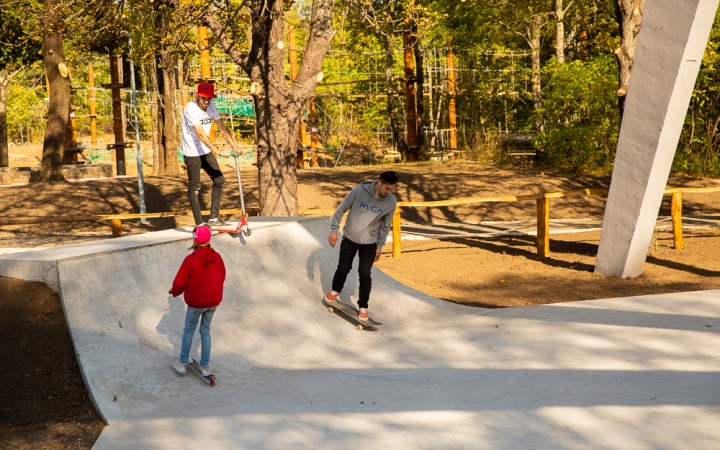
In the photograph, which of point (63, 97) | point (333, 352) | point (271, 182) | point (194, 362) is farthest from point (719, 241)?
point (63, 97)

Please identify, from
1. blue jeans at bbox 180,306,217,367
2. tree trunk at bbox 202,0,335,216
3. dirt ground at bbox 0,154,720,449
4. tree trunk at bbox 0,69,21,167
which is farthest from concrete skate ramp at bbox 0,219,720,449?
tree trunk at bbox 0,69,21,167

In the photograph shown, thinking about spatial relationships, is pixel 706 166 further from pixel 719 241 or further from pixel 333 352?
pixel 333 352

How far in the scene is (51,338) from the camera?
6391 mm

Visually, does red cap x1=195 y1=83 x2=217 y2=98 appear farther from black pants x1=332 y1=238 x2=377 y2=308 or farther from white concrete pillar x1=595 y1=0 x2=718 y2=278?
white concrete pillar x1=595 y1=0 x2=718 y2=278

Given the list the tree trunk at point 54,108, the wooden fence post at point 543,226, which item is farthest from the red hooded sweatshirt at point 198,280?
the tree trunk at point 54,108

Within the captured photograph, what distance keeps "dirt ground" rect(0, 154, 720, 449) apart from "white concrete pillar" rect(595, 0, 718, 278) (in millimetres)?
928

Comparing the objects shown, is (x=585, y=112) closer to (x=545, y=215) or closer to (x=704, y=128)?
(x=704, y=128)

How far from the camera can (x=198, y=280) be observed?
6.21 meters

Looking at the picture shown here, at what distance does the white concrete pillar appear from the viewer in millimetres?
9523

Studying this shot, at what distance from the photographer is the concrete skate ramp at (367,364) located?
524 centimetres

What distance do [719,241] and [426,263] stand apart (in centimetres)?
548

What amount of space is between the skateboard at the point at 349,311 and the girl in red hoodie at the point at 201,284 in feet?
7.89

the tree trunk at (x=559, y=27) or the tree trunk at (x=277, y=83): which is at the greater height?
the tree trunk at (x=559, y=27)

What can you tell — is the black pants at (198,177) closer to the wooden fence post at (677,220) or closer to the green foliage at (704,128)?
the wooden fence post at (677,220)
